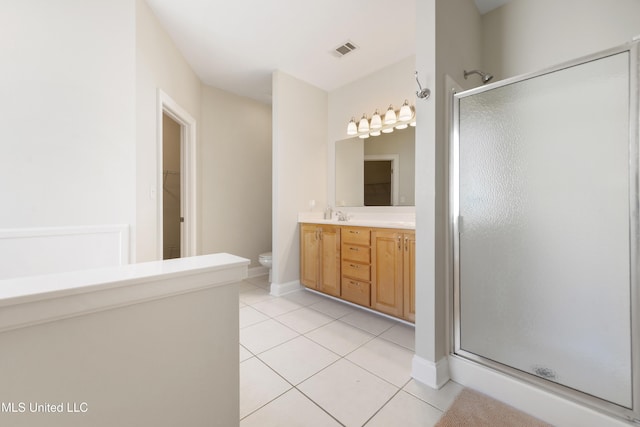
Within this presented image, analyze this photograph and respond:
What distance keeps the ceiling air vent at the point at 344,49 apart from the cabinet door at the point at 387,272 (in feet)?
6.01

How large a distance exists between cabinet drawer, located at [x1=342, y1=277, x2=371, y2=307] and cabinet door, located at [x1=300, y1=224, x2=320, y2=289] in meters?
0.41

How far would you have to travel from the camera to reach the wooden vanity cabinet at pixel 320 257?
8.77 ft

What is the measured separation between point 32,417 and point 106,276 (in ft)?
1.05

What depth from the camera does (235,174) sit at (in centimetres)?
366

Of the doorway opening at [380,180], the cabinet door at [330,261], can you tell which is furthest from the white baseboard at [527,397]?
the doorway opening at [380,180]

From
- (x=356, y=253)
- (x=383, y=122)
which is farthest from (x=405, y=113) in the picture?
(x=356, y=253)

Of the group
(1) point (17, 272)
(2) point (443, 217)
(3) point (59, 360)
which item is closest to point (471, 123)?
(2) point (443, 217)

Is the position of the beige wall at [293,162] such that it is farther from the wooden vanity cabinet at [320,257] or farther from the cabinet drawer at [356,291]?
the cabinet drawer at [356,291]

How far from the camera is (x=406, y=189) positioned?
104 inches

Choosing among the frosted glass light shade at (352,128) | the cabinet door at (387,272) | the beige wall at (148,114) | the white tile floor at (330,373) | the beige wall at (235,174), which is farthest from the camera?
the beige wall at (235,174)

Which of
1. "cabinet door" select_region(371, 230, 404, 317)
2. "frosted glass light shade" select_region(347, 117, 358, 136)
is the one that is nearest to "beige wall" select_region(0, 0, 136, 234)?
"cabinet door" select_region(371, 230, 404, 317)

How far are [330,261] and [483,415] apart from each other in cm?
171

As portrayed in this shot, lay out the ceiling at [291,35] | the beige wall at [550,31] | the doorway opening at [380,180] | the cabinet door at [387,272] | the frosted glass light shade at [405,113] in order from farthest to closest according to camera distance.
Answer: the doorway opening at [380,180] < the frosted glass light shade at [405,113] < the cabinet door at [387,272] < the ceiling at [291,35] < the beige wall at [550,31]

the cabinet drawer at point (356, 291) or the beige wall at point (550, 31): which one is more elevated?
the beige wall at point (550, 31)
